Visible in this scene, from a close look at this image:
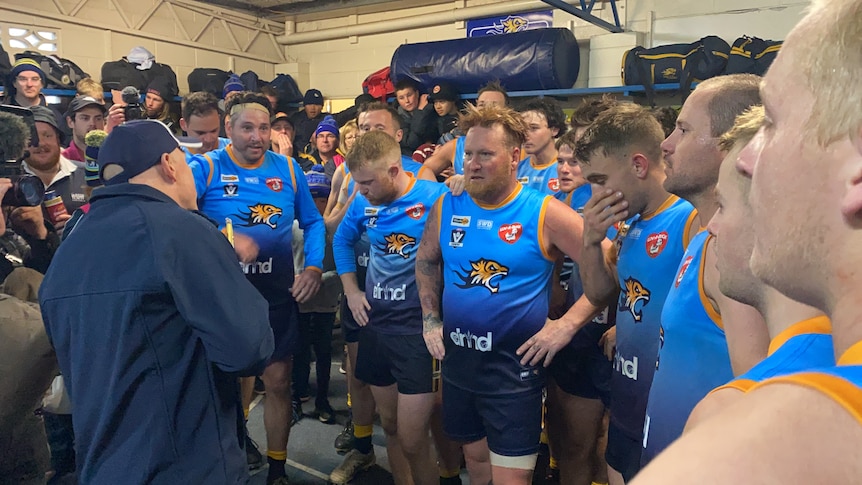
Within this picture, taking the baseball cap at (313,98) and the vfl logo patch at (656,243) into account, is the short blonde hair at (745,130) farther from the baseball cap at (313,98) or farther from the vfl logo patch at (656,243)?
the baseball cap at (313,98)

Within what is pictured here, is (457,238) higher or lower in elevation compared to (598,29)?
lower

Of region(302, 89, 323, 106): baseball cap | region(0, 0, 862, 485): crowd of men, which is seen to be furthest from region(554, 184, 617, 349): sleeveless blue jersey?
region(302, 89, 323, 106): baseball cap

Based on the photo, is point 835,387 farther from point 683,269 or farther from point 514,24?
point 514,24

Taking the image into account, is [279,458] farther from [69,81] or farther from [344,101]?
[344,101]

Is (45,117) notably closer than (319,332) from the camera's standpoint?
Yes

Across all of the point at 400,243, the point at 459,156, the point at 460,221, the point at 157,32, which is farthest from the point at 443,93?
the point at 157,32

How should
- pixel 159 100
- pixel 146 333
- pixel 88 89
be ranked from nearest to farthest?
1. pixel 146 333
2. pixel 88 89
3. pixel 159 100

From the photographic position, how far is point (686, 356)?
5.05 feet

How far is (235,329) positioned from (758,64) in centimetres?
528

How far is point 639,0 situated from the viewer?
Result: 664 centimetres

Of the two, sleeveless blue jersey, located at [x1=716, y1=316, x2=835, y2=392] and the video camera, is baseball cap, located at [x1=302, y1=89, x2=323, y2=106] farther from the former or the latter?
sleeveless blue jersey, located at [x1=716, y1=316, x2=835, y2=392]

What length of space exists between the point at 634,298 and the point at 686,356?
1.66 feet

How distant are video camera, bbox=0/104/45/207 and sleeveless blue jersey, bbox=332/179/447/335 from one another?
4.94 feet

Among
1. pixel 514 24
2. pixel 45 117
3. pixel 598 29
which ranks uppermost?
pixel 514 24
